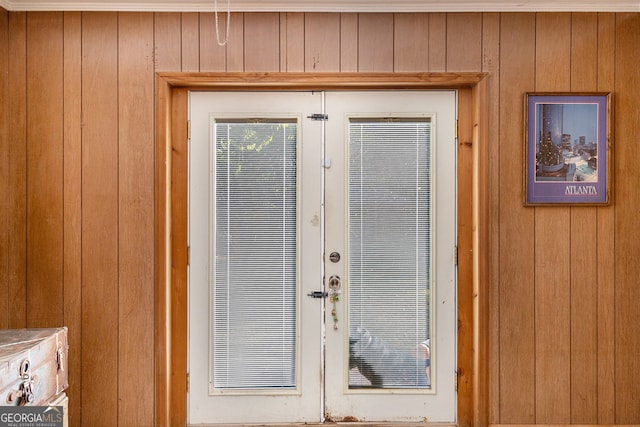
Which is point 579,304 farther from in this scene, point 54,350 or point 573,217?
point 54,350

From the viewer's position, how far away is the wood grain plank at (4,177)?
2.50 metres

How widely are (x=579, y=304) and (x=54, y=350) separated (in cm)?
252

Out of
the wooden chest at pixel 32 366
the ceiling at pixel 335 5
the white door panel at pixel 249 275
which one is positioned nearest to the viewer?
the wooden chest at pixel 32 366

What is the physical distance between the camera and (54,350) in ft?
6.23

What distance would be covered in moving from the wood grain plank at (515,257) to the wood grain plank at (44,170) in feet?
7.70

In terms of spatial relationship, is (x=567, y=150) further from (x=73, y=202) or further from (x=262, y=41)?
(x=73, y=202)

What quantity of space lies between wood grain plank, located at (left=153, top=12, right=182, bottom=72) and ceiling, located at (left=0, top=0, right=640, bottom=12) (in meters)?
0.05

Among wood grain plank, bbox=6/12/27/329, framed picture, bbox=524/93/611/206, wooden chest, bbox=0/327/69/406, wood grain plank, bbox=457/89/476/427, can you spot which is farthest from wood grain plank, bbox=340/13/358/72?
wooden chest, bbox=0/327/69/406

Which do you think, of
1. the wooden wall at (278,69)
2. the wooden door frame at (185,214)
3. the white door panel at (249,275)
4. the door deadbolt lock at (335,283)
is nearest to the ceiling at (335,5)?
the wooden wall at (278,69)

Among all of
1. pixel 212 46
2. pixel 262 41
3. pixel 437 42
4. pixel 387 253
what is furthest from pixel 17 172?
pixel 437 42

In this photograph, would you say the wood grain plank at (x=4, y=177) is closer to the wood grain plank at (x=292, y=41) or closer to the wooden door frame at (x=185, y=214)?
the wooden door frame at (x=185, y=214)

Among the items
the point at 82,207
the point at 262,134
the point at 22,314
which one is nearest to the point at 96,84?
the point at 82,207

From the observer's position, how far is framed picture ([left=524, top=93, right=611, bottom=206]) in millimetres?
2525

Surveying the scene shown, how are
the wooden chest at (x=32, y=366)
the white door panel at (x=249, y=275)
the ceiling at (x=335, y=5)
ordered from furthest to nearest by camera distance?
the white door panel at (x=249, y=275), the ceiling at (x=335, y=5), the wooden chest at (x=32, y=366)
